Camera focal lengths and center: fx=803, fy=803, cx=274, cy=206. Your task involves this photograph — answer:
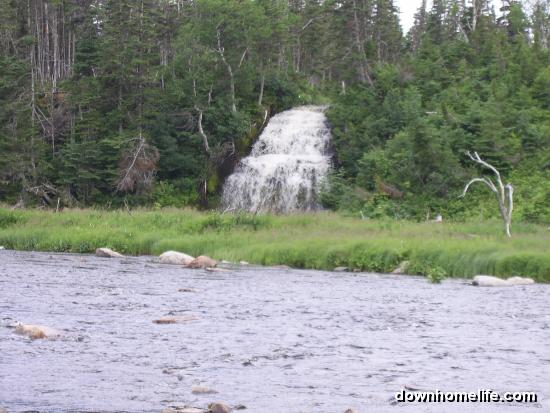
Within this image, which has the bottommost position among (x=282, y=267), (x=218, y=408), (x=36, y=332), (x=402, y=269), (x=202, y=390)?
(x=282, y=267)

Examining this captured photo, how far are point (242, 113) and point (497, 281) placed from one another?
38304mm

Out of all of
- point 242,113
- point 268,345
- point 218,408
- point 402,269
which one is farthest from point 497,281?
point 242,113

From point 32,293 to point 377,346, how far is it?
923 cm

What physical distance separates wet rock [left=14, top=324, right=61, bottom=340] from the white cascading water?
33321 mm

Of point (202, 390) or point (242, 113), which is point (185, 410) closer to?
point (202, 390)

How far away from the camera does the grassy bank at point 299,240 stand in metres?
25.4

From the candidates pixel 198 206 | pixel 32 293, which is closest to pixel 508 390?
pixel 32 293

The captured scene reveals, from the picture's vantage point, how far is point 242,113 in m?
58.5

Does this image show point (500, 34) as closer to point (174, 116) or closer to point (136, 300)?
point (174, 116)

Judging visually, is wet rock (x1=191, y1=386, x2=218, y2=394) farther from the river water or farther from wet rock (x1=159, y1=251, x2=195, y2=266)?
wet rock (x1=159, y1=251, x2=195, y2=266)

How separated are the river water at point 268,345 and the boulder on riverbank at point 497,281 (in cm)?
59

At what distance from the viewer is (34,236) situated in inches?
1399

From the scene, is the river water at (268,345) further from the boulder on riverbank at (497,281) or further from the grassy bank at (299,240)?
the grassy bank at (299,240)

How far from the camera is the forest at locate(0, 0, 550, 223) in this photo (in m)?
46.5
